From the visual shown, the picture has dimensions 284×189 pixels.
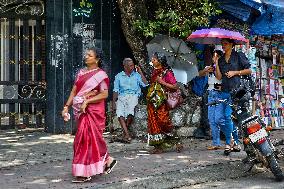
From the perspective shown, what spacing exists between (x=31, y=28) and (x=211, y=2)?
4.07 metres

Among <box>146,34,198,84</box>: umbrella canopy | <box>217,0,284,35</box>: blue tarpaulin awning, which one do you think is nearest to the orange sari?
<box>146,34,198,84</box>: umbrella canopy

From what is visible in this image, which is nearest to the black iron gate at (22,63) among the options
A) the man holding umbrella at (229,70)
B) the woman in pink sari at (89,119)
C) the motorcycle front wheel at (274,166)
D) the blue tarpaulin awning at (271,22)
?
the man holding umbrella at (229,70)

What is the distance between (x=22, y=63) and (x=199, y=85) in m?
3.97

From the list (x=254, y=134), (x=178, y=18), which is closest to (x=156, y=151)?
(x=254, y=134)

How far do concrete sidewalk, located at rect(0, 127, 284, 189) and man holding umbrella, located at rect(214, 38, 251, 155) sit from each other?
58 cm

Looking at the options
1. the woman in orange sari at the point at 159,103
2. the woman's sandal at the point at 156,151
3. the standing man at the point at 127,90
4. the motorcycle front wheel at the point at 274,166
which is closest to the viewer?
the motorcycle front wheel at the point at 274,166

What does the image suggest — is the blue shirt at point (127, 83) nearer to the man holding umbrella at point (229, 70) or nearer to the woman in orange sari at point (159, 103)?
the woman in orange sari at point (159, 103)

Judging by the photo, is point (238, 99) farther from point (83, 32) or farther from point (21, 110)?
point (21, 110)

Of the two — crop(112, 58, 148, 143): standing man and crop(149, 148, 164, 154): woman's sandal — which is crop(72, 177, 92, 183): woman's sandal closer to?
crop(149, 148, 164, 154): woman's sandal

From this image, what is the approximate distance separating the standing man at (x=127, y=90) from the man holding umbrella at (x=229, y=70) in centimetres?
212

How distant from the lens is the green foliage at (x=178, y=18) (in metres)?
11.0

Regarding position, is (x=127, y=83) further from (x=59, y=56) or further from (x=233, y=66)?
(x=233, y=66)

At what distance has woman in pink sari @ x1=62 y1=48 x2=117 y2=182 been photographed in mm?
6410

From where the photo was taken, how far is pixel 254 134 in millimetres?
6762
